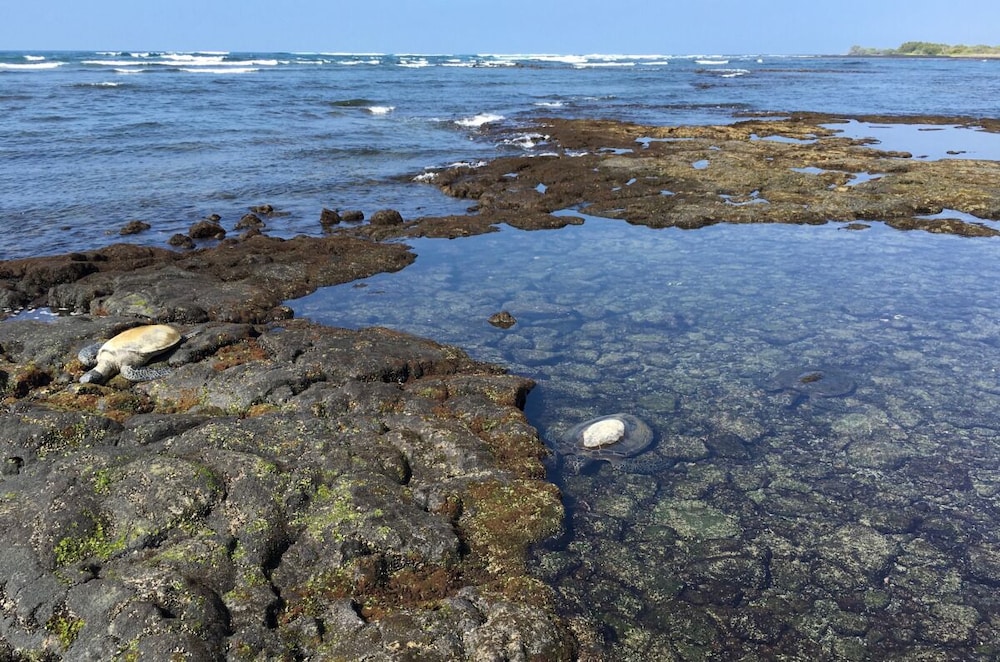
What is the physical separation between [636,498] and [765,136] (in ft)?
119

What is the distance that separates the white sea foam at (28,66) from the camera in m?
91.1

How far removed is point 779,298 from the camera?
15078 mm

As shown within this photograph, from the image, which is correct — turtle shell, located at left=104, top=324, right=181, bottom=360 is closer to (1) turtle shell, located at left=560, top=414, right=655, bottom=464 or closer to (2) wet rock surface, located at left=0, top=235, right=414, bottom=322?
(2) wet rock surface, located at left=0, top=235, right=414, bottom=322

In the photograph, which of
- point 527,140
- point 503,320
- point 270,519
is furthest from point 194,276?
point 527,140

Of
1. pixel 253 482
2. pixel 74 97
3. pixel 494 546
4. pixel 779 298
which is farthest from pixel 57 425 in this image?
pixel 74 97

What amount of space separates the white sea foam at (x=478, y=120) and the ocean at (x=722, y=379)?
1693 centimetres

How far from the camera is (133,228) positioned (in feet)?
66.4

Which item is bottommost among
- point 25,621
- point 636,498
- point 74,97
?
point 636,498

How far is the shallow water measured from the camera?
6770mm

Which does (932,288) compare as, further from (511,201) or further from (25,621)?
(25,621)

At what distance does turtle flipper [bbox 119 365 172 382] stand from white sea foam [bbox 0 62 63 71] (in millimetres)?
105052

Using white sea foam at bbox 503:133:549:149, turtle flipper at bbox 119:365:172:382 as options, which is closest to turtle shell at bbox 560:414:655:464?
turtle flipper at bbox 119:365:172:382

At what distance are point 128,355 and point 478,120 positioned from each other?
4120 cm

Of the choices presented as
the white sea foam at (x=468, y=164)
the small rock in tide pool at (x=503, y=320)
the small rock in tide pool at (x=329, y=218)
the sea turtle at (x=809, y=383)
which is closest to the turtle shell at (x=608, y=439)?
the sea turtle at (x=809, y=383)
